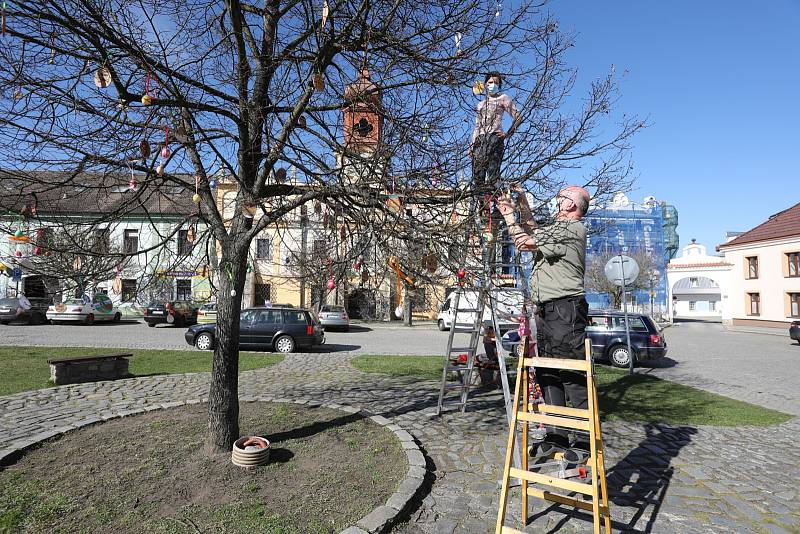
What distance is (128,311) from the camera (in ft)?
114

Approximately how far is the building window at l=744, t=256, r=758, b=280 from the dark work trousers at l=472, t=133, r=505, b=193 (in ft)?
125

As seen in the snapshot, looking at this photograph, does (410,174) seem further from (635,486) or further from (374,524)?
(635,486)

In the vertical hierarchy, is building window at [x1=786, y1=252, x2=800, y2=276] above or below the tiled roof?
above

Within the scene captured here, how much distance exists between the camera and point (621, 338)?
540 inches

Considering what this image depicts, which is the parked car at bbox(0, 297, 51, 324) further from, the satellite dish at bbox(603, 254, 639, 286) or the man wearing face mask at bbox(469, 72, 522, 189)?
the man wearing face mask at bbox(469, 72, 522, 189)

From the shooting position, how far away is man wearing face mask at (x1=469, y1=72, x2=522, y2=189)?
4.33m

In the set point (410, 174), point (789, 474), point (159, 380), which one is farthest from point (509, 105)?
point (159, 380)

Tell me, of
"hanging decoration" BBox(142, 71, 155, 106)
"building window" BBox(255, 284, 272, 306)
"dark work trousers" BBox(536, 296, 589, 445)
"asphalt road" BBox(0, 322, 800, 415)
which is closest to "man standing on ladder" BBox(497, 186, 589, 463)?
"dark work trousers" BBox(536, 296, 589, 445)

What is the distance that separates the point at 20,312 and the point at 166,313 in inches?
305

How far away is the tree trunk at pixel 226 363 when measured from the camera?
4.79 m

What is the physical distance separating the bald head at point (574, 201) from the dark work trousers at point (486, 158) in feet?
2.20

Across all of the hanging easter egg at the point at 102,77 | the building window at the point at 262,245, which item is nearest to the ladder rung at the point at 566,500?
the building window at the point at 262,245

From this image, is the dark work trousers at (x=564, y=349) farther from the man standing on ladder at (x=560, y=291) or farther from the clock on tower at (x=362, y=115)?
the clock on tower at (x=362, y=115)

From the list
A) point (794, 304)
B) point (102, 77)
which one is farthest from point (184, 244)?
point (794, 304)
